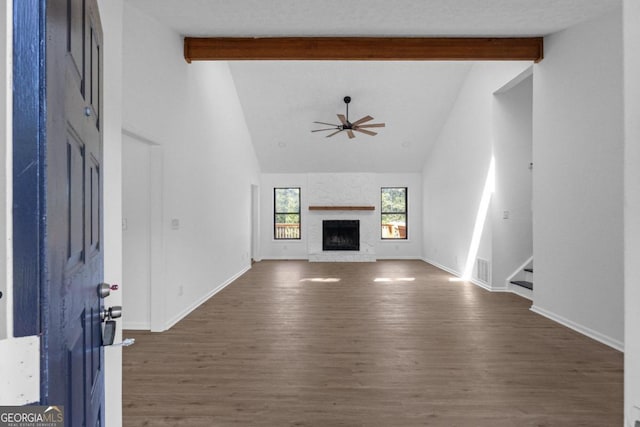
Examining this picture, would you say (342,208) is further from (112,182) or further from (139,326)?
(112,182)

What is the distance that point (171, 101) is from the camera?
3.72 meters

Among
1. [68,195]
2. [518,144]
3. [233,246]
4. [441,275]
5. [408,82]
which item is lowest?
[441,275]

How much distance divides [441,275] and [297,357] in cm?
472

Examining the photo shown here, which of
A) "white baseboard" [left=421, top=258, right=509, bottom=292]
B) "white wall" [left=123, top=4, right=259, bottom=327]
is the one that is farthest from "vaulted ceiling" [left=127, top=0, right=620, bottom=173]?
"white baseboard" [left=421, top=258, right=509, bottom=292]

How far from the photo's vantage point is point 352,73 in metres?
6.52

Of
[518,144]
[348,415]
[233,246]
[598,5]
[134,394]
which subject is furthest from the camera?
[233,246]

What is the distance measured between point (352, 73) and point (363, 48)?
8.59 ft

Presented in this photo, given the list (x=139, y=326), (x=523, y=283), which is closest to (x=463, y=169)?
(x=523, y=283)

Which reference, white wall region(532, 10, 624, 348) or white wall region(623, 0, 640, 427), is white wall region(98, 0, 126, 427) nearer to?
white wall region(623, 0, 640, 427)

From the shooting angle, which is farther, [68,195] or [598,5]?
[598,5]

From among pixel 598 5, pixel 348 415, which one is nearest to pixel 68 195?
pixel 348 415

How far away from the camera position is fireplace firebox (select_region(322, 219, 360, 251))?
937 centimetres

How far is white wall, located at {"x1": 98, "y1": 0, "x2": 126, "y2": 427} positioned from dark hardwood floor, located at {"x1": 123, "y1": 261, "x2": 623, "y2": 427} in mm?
712

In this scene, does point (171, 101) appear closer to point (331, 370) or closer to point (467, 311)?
point (331, 370)
